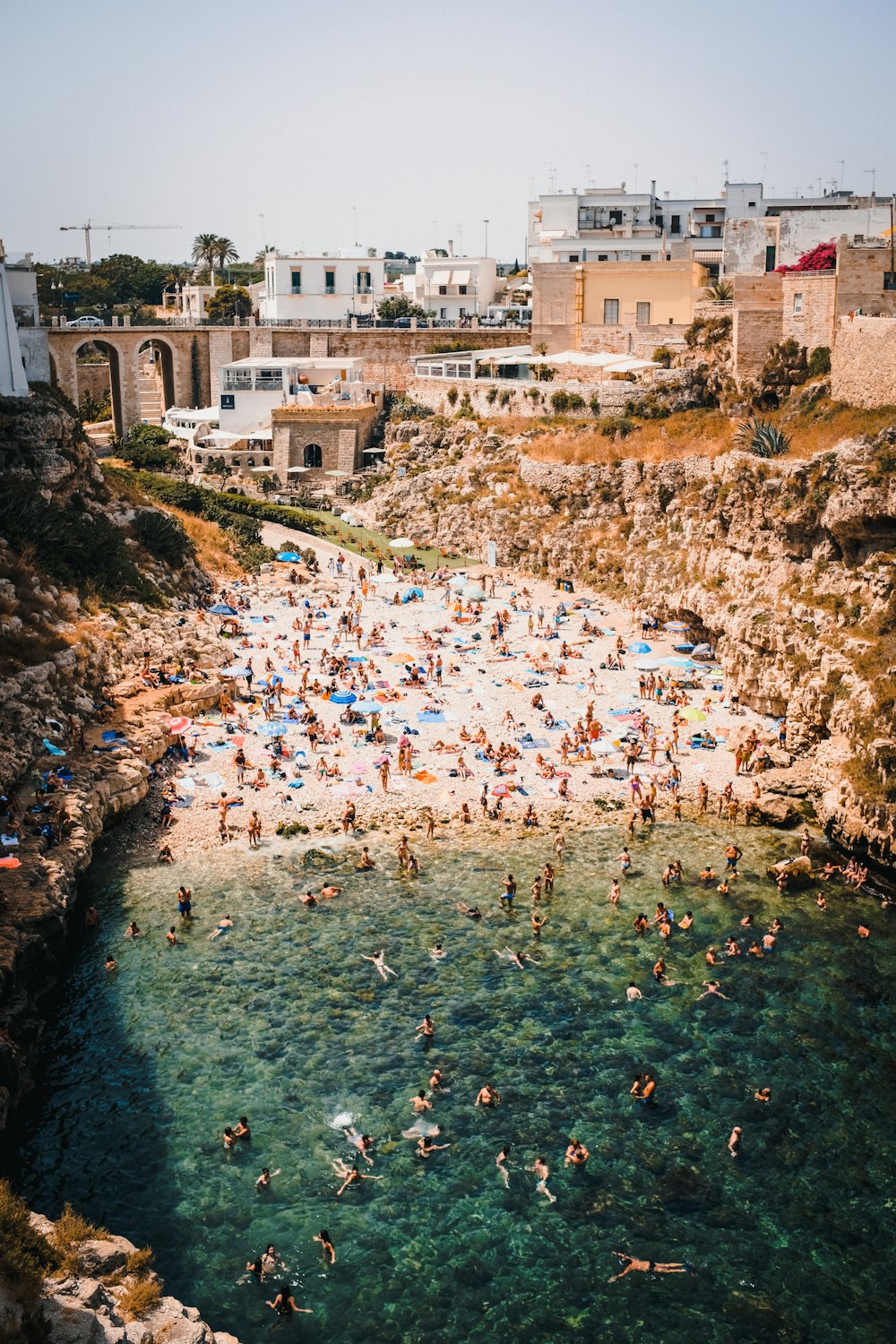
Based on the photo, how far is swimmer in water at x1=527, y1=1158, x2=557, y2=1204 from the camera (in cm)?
2192

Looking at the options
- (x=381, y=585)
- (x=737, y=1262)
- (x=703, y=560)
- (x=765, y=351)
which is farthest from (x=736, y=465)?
(x=737, y=1262)

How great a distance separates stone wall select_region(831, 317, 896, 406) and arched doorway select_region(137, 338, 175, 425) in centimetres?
4314

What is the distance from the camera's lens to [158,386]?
289 feet

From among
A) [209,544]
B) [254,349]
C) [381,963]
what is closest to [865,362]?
[381,963]

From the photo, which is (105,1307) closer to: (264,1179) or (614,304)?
(264,1179)

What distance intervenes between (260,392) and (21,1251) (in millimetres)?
60658

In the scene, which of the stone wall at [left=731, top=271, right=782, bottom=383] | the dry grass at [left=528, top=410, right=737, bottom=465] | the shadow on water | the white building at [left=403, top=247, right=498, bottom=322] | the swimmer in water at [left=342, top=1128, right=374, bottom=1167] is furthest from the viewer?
the white building at [left=403, top=247, right=498, bottom=322]

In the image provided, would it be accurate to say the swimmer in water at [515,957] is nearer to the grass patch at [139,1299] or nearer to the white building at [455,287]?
the grass patch at [139,1299]

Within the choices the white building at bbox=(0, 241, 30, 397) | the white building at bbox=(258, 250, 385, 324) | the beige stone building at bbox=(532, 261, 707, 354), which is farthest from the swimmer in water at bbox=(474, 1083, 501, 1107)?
the white building at bbox=(258, 250, 385, 324)

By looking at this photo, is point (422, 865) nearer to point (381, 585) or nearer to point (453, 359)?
point (381, 585)

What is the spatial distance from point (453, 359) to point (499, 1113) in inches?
2203

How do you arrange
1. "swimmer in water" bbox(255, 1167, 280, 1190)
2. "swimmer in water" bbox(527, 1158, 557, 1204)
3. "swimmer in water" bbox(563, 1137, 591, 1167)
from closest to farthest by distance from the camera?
"swimmer in water" bbox(527, 1158, 557, 1204)
"swimmer in water" bbox(255, 1167, 280, 1190)
"swimmer in water" bbox(563, 1137, 591, 1167)

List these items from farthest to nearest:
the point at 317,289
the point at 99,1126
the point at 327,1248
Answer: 1. the point at 317,289
2. the point at 99,1126
3. the point at 327,1248

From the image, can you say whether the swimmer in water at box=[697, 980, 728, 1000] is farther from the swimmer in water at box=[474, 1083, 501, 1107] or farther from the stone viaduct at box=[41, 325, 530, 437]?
the stone viaduct at box=[41, 325, 530, 437]
